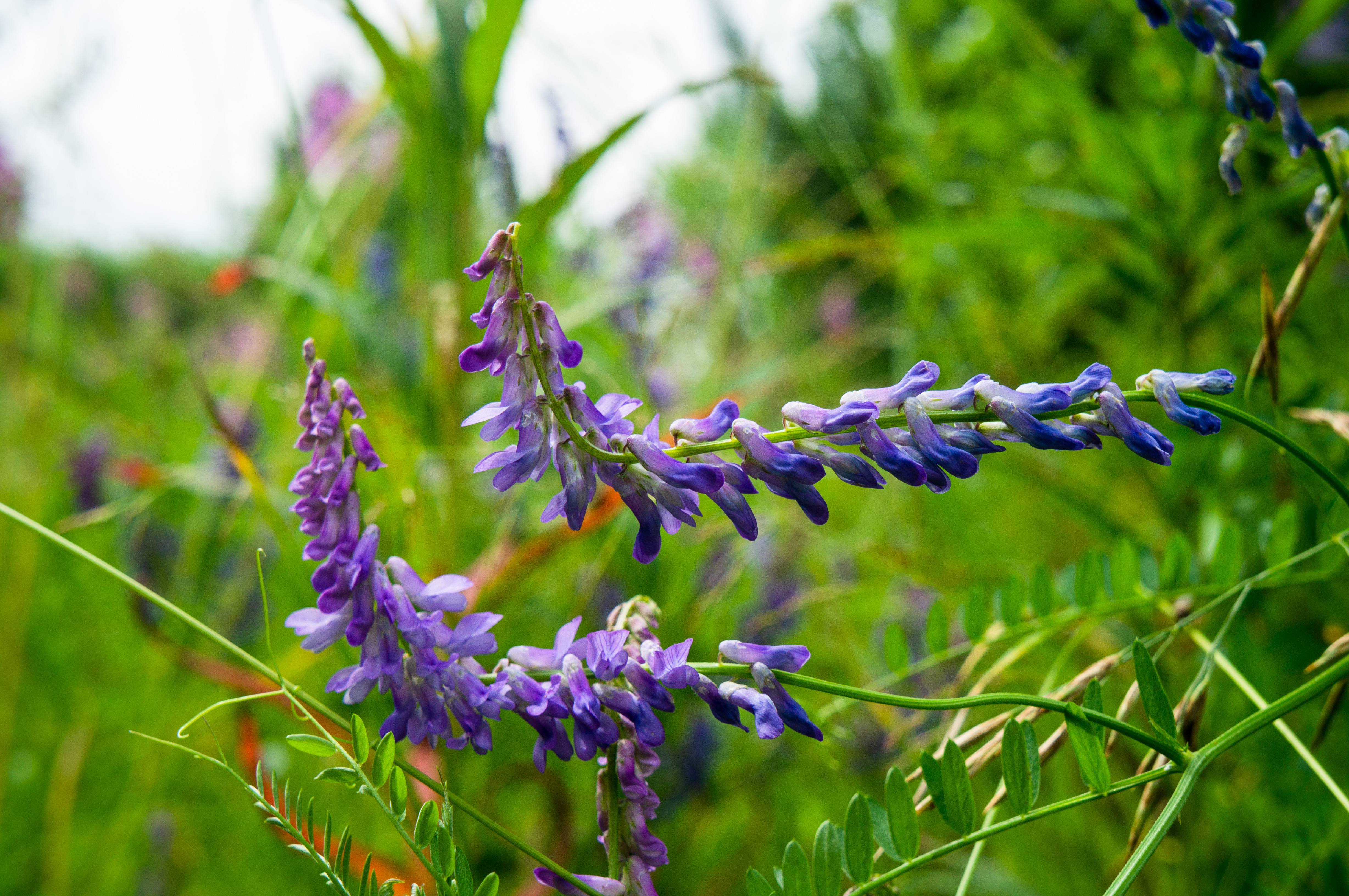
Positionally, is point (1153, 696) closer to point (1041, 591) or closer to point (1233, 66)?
point (1041, 591)

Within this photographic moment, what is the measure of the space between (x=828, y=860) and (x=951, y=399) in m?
0.21

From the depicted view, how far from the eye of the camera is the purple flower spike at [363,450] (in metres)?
0.38

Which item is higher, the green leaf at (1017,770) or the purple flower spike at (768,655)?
the purple flower spike at (768,655)

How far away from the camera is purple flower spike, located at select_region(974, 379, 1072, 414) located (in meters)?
0.32

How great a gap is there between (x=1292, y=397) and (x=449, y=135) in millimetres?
834

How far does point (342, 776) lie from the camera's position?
0.36m

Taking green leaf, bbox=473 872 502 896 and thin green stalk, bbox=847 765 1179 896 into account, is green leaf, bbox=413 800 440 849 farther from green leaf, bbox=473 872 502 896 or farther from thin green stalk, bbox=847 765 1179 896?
thin green stalk, bbox=847 765 1179 896

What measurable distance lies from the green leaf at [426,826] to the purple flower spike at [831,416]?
23 cm

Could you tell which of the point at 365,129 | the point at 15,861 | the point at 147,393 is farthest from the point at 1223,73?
the point at 147,393

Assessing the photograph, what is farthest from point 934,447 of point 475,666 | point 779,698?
point 475,666

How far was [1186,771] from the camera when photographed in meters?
0.36

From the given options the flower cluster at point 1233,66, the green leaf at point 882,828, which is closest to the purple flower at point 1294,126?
the flower cluster at point 1233,66

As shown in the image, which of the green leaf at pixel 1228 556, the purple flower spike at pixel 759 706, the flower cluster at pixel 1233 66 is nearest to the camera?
the purple flower spike at pixel 759 706

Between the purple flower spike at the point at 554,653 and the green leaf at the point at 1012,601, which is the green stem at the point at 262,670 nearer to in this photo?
the purple flower spike at the point at 554,653
